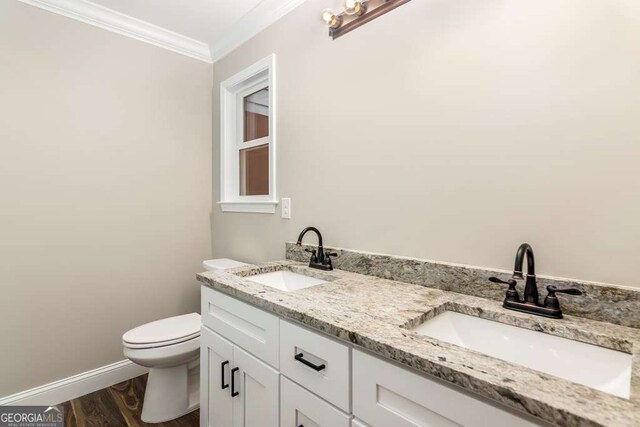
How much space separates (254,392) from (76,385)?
62.7 inches

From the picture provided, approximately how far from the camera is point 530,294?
92 cm

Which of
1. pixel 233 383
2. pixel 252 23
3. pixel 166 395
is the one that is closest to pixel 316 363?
pixel 233 383

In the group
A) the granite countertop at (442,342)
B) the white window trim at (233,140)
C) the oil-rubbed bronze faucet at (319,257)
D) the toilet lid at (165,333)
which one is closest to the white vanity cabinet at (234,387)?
the granite countertop at (442,342)

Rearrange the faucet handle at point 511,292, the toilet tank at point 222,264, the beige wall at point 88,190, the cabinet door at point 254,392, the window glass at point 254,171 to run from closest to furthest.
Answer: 1. the faucet handle at point 511,292
2. the cabinet door at point 254,392
3. the beige wall at point 88,190
4. the toilet tank at point 222,264
5. the window glass at point 254,171

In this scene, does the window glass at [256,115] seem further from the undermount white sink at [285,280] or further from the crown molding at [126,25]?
the undermount white sink at [285,280]

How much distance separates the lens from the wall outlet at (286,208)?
1.88m

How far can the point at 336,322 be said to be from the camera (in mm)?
842

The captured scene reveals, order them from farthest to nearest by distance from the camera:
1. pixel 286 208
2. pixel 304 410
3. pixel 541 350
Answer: pixel 286 208, pixel 304 410, pixel 541 350

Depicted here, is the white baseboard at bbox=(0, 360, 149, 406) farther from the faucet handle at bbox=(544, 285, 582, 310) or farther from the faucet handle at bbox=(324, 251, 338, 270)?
the faucet handle at bbox=(544, 285, 582, 310)

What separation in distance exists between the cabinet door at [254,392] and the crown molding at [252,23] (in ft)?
6.22

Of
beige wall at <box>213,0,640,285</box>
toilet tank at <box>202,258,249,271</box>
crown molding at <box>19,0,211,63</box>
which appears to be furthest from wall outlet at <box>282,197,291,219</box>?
crown molding at <box>19,0,211,63</box>

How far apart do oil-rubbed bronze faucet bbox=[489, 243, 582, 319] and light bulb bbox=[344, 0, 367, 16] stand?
4.04 ft

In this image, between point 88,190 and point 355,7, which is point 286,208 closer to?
point 355,7

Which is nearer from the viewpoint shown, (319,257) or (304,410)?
(304,410)
